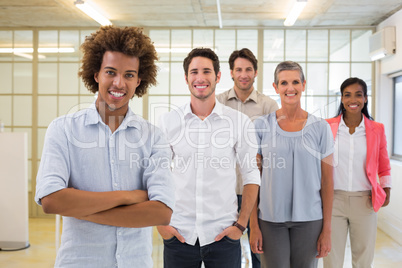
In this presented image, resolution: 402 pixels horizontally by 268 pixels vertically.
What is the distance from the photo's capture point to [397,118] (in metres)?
5.11

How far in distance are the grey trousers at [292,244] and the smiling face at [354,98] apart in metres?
0.98

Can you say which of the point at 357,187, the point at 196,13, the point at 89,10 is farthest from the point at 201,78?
the point at 196,13

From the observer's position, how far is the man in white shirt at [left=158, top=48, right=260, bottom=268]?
189 cm

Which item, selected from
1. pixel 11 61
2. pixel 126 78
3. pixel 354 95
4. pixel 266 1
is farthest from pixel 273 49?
pixel 126 78

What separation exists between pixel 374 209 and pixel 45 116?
15.6ft

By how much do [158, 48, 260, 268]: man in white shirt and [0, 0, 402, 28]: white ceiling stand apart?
8.71 feet

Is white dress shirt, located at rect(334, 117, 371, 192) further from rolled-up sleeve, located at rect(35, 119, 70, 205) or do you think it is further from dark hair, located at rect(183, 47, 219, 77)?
rolled-up sleeve, located at rect(35, 119, 70, 205)

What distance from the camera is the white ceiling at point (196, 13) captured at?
14.6 feet

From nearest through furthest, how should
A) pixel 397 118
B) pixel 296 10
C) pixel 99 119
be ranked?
pixel 99 119 → pixel 296 10 → pixel 397 118

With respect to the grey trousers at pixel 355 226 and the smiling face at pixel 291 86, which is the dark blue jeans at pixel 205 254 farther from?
the grey trousers at pixel 355 226

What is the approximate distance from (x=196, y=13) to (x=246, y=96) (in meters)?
2.38

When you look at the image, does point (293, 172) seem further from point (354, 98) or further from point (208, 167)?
point (354, 98)

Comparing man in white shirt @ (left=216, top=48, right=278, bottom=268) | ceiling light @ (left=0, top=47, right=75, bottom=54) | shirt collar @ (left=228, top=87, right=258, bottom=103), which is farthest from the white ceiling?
shirt collar @ (left=228, top=87, right=258, bottom=103)
